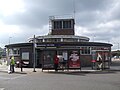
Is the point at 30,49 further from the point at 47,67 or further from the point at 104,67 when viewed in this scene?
the point at 104,67

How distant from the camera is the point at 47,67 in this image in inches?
1170

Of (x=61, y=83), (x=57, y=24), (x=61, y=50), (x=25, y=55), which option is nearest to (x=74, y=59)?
(x=61, y=50)

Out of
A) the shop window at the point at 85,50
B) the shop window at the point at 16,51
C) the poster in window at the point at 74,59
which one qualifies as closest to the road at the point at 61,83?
the poster in window at the point at 74,59

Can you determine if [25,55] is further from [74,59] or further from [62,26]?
[62,26]

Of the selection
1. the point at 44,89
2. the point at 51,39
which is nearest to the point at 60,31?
the point at 51,39

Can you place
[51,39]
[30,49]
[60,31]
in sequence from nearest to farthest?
1. [30,49]
2. [51,39]
3. [60,31]

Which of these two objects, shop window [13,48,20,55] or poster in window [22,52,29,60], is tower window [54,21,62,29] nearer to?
shop window [13,48,20,55]

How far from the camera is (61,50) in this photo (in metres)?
30.7

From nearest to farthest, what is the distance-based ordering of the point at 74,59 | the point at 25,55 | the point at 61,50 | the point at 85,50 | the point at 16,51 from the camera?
the point at 74,59
the point at 61,50
the point at 25,55
the point at 85,50
the point at 16,51

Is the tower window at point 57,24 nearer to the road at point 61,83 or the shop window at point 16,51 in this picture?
the shop window at point 16,51

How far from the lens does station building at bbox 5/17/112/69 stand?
3012 cm

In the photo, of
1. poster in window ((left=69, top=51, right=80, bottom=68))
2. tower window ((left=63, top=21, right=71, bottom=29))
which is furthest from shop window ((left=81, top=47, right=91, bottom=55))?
tower window ((left=63, top=21, right=71, bottom=29))

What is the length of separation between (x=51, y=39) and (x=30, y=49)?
11853 mm

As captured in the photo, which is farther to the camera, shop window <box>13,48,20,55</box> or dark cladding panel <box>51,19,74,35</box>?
dark cladding panel <box>51,19,74,35</box>
